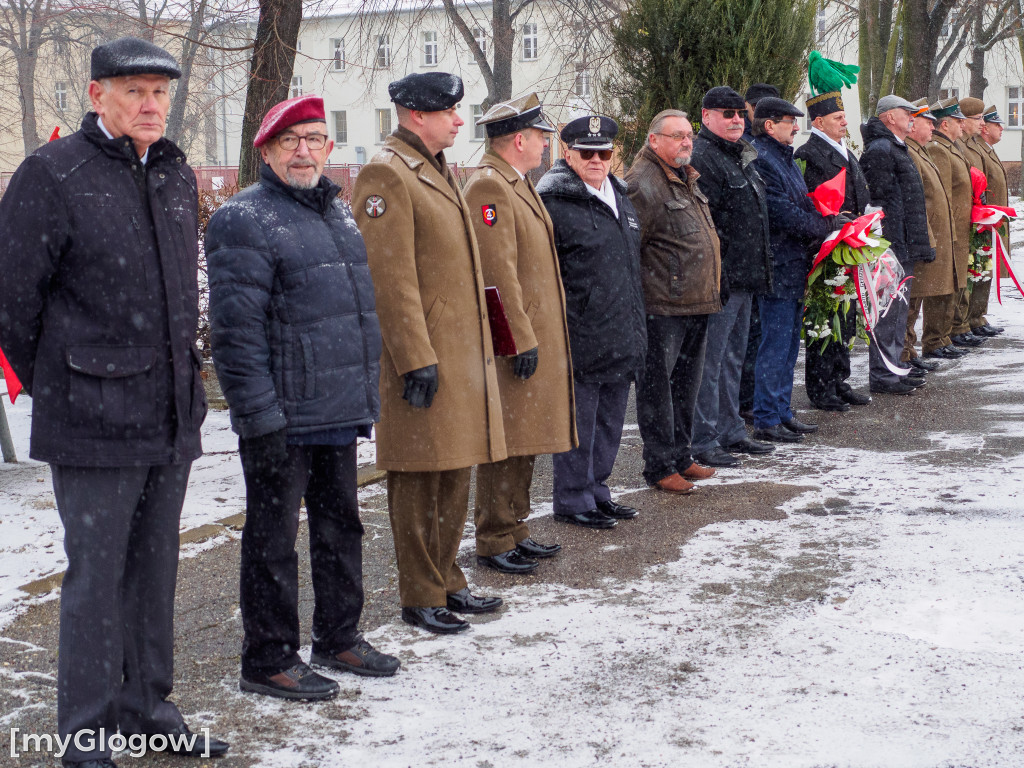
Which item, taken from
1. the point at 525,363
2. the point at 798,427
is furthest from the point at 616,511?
the point at 798,427

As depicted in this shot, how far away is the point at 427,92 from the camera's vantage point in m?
4.67

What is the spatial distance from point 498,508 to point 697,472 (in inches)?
75.4

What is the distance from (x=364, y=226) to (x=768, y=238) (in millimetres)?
3554

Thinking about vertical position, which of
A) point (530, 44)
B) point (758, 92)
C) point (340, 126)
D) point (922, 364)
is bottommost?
point (922, 364)

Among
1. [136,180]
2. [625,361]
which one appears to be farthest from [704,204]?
[136,180]

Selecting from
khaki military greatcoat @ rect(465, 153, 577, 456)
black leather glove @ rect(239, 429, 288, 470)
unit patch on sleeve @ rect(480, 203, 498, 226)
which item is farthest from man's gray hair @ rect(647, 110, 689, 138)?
black leather glove @ rect(239, 429, 288, 470)

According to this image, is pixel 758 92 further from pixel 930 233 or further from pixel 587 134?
pixel 587 134

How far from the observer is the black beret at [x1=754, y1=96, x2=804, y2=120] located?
7922 millimetres

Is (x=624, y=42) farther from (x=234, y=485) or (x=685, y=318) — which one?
(x=234, y=485)

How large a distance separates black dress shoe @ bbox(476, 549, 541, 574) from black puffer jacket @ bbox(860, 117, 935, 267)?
5.10 metres

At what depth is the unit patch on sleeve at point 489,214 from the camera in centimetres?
520

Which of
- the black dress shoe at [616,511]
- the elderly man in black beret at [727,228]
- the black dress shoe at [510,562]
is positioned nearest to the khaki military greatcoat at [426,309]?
the black dress shoe at [510,562]

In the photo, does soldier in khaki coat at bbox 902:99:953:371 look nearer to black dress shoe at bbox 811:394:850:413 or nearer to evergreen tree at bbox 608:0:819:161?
evergreen tree at bbox 608:0:819:161

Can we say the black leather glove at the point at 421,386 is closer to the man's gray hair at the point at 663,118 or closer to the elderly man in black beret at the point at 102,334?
the elderly man in black beret at the point at 102,334
